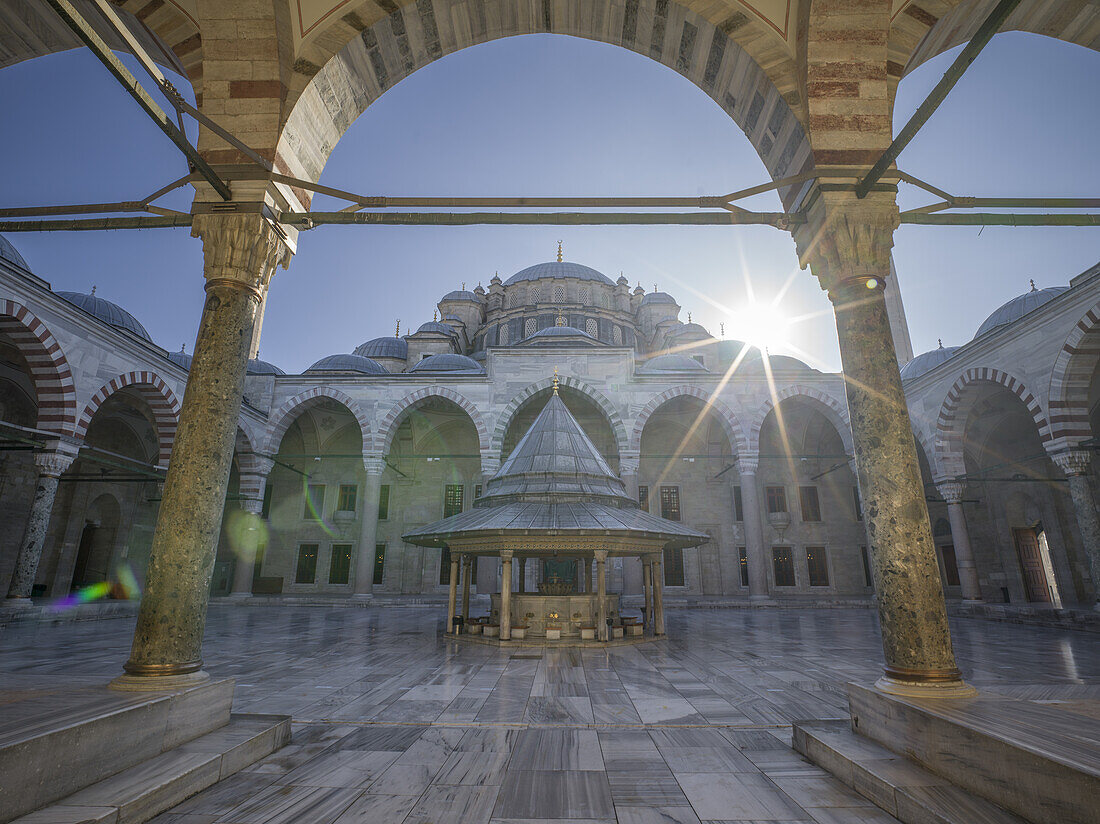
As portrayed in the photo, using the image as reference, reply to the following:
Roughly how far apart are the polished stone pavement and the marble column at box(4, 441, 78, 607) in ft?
9.61

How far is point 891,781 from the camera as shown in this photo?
8.61 ft

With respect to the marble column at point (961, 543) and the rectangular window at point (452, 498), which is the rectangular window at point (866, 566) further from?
the rectangular window at point (452, 498)

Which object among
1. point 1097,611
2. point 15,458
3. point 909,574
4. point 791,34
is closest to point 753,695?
point 909,574

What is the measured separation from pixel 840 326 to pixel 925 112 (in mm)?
1375

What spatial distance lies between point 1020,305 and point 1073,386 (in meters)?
9.13

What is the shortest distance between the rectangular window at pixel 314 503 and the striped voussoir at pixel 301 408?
3.31 meters

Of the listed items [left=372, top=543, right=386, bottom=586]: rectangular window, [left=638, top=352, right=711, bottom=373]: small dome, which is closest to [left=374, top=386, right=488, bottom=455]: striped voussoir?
[left=372, top=543, right=386, bottom=586]: rectangular window

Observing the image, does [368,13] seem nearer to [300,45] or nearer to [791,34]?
[300,45]

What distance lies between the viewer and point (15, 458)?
14844 millimetres

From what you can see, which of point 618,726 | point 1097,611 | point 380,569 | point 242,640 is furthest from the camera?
point 380,569

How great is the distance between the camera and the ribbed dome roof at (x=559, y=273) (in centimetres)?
3061

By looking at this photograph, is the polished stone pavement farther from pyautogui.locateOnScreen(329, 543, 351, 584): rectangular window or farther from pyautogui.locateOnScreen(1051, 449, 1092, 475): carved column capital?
pyautogui.locateOnScreen(329, 543, 351, 584): rectangular window

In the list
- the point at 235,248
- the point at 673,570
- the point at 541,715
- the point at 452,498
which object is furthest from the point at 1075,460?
the point at 452,498

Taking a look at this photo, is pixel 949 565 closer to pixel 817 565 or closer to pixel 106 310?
pixel 817 565
